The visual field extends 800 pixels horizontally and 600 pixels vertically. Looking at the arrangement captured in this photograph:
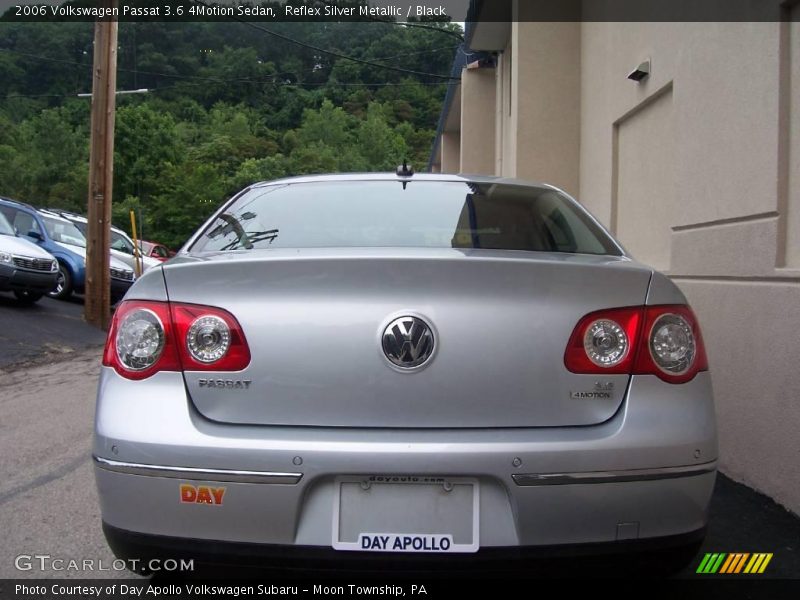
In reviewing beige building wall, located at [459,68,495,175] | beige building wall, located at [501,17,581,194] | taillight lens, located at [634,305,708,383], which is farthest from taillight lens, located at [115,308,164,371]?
beige building wall, located at [459,68,495,175]

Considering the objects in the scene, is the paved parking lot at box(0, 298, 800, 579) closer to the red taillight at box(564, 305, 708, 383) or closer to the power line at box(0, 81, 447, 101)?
the red taillight at box(564, 305, 708, 383)

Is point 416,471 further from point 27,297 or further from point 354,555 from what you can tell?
point 27,297

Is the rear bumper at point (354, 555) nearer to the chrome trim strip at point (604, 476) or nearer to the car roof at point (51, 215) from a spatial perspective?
the chrome trim strip at point (604, 476)

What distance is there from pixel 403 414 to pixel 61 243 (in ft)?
49.5

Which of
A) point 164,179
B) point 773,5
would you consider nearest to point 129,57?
point 164,179

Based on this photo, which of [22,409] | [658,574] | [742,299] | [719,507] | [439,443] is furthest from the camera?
[22,409]

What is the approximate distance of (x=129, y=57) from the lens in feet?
177

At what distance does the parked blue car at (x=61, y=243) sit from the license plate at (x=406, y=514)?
14039mm

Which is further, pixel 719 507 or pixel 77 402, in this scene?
pixel 77 402

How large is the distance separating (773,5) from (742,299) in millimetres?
1485

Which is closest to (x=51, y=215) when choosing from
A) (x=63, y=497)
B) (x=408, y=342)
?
(x=63, y=497)

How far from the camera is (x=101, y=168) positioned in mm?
12453

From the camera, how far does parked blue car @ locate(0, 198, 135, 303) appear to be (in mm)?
15430

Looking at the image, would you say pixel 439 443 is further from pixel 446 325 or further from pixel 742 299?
pixel 742 299
